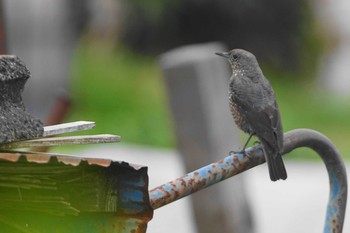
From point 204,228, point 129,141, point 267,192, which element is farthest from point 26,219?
point 129,141

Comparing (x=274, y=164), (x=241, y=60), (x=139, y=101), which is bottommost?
(x=274, y=164)

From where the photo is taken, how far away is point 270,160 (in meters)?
3.48

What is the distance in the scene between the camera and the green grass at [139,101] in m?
11.5

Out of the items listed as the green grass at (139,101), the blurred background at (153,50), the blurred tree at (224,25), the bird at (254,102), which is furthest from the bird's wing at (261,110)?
the blurred tree at (224,25)

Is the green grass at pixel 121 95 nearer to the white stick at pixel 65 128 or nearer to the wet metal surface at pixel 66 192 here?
the white stick at pixel 65 128

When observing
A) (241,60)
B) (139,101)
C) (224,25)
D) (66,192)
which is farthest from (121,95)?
(66,192)

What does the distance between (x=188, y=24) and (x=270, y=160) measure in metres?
11.9

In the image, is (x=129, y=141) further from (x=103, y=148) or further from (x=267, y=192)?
(x=267, y=192)

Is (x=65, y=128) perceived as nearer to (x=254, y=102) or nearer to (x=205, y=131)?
(x=254, y=102)

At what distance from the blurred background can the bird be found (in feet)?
22.4

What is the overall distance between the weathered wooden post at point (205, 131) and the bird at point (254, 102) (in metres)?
1.92

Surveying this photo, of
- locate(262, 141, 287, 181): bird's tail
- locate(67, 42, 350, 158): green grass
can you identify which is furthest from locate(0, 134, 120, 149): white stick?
locate(67, 42, 350, 158): green grass

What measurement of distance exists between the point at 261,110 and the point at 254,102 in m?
0.05

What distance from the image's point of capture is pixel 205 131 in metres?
6.21
